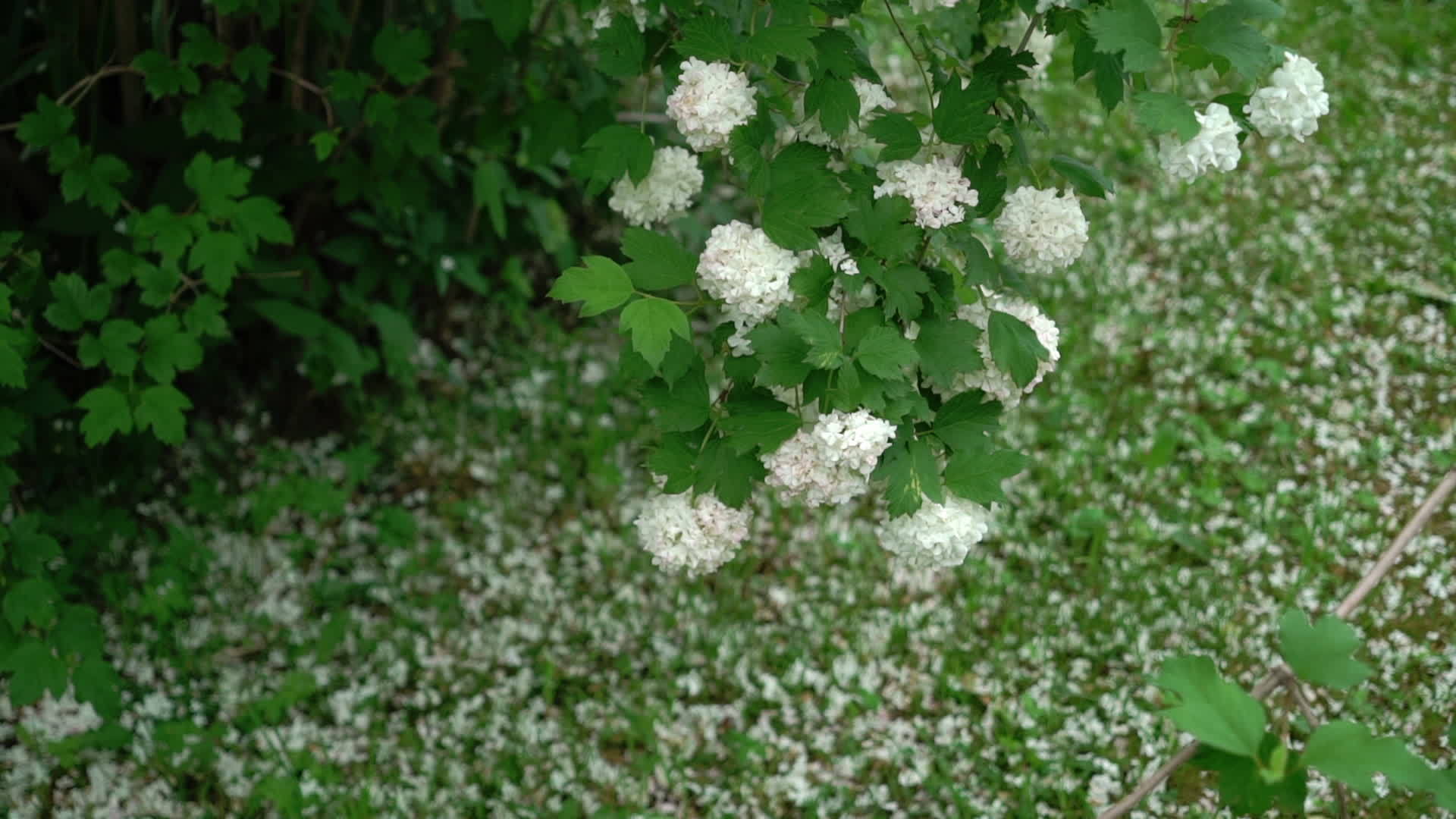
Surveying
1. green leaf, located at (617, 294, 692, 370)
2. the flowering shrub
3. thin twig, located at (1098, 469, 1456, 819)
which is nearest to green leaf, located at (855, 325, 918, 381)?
the flowering shrub

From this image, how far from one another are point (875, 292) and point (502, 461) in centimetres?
220

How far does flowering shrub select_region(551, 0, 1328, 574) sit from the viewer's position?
154cm

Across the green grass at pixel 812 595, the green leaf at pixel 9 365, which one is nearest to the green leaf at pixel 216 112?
the green leaf at pixel 9 365

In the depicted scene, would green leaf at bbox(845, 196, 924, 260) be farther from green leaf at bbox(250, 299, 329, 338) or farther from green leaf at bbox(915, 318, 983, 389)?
green leaf at bbox(250, 299, 329, 338)

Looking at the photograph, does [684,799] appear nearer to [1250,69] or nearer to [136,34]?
[1250,69]

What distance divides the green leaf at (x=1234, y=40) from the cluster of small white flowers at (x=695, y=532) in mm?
840

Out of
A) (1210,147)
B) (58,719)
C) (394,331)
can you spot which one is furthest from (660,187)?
(58,719)

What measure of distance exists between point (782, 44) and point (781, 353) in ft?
1.37

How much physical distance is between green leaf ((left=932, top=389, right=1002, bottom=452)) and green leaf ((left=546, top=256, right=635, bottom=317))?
0.40 metres

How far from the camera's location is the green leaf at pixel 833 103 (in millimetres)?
1688

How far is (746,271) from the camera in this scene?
1.57 metres

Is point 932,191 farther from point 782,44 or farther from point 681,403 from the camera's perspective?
point 681,403

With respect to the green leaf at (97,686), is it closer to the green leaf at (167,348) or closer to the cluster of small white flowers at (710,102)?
Result: the green leaf at (167,348)

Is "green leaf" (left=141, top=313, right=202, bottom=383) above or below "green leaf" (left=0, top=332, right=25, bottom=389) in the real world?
above
